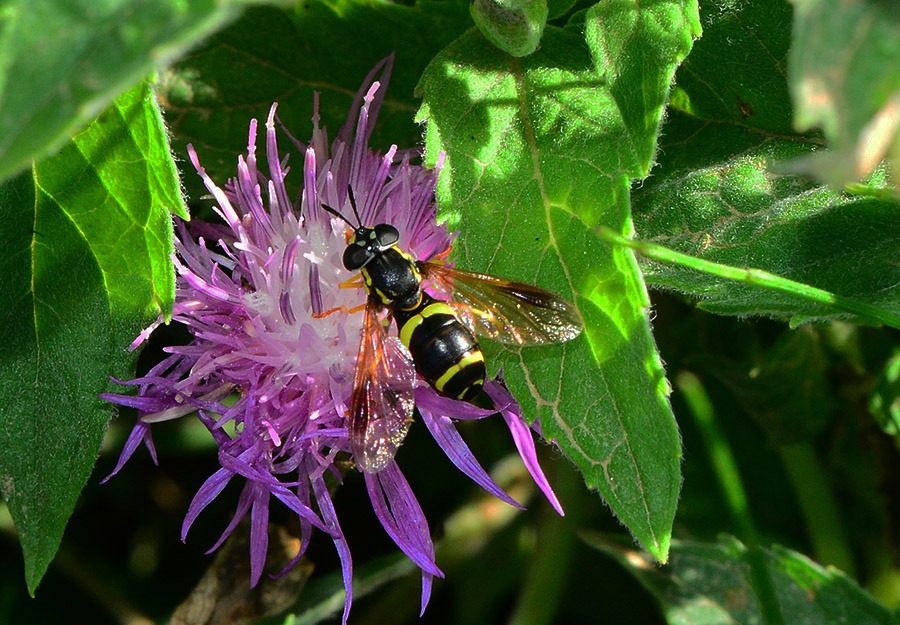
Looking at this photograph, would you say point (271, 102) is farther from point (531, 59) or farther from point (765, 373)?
point (765, 373)

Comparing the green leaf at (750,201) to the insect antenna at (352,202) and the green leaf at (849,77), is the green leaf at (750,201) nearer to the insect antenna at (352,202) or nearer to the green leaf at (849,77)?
the insect antenna at (352,202)

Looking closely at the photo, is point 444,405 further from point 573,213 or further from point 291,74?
point 291,74

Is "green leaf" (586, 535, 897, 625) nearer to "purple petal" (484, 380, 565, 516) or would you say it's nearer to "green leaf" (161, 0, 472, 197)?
"purple petal" (484, 380, 565, 516)

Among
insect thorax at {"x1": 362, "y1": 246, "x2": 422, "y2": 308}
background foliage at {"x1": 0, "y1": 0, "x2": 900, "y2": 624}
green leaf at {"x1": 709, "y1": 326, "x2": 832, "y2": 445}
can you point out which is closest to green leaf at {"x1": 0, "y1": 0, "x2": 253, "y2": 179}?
background foliage at {"x1": 0, "y1": 0, "x2": 900, "y2": 624}

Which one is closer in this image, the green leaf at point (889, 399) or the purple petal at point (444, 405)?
the purple petal at point (444, 405)

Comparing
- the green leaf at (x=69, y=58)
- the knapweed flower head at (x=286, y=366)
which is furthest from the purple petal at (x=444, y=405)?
the green leaf at (x=69, y=58)

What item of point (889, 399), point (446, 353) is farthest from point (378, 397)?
point (889, 399)

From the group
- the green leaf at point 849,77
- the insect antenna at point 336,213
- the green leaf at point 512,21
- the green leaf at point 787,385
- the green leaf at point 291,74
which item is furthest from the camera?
the green leaf at point 787,385
